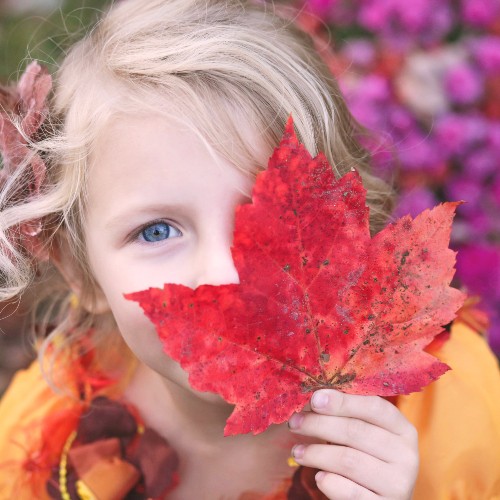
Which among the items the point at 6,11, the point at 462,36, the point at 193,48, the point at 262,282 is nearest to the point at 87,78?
the point at 193,48

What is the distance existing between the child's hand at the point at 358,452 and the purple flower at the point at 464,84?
1.39 metres

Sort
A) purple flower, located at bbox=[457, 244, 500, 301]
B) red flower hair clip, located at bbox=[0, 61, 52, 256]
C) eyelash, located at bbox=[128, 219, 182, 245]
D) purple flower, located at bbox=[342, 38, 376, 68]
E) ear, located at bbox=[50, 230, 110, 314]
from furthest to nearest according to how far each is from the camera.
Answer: purple flower, located at bbox=[342, 38, 376, 68]
purple flower, located at bbox=[457, 244, 500, 301]
ear, located at bbox=[50, 230, 110, 314]
red flower hair clip, located at bbox=[0, 61, 52, 256]
eyelash, located at bbox=[128, 219, 182, 245]

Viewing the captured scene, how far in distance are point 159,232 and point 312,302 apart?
0.29m

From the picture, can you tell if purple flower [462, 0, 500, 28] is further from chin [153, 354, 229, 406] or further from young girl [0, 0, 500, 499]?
chin [153, 354, 229, 406]


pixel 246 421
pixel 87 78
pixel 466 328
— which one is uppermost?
pixel 87 78

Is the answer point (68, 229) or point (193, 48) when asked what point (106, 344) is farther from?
point (193, 48)

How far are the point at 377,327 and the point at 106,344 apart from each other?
2.75 feet

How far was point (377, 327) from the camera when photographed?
2.53ft

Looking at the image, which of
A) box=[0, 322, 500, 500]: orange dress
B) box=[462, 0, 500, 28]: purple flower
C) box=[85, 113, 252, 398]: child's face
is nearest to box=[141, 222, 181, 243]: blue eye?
box=[85, 113, 252, 398]: child's face

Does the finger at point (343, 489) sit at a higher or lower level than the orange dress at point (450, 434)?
higher

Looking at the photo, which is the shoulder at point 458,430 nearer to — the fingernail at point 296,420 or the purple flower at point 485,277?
the fingernail at point 296,420

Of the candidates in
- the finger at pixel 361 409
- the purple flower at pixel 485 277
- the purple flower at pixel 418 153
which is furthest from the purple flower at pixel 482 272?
the finger at pixel 361 409

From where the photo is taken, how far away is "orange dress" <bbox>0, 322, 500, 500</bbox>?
1.10 metres

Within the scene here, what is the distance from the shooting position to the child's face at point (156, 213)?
0.89 meters
